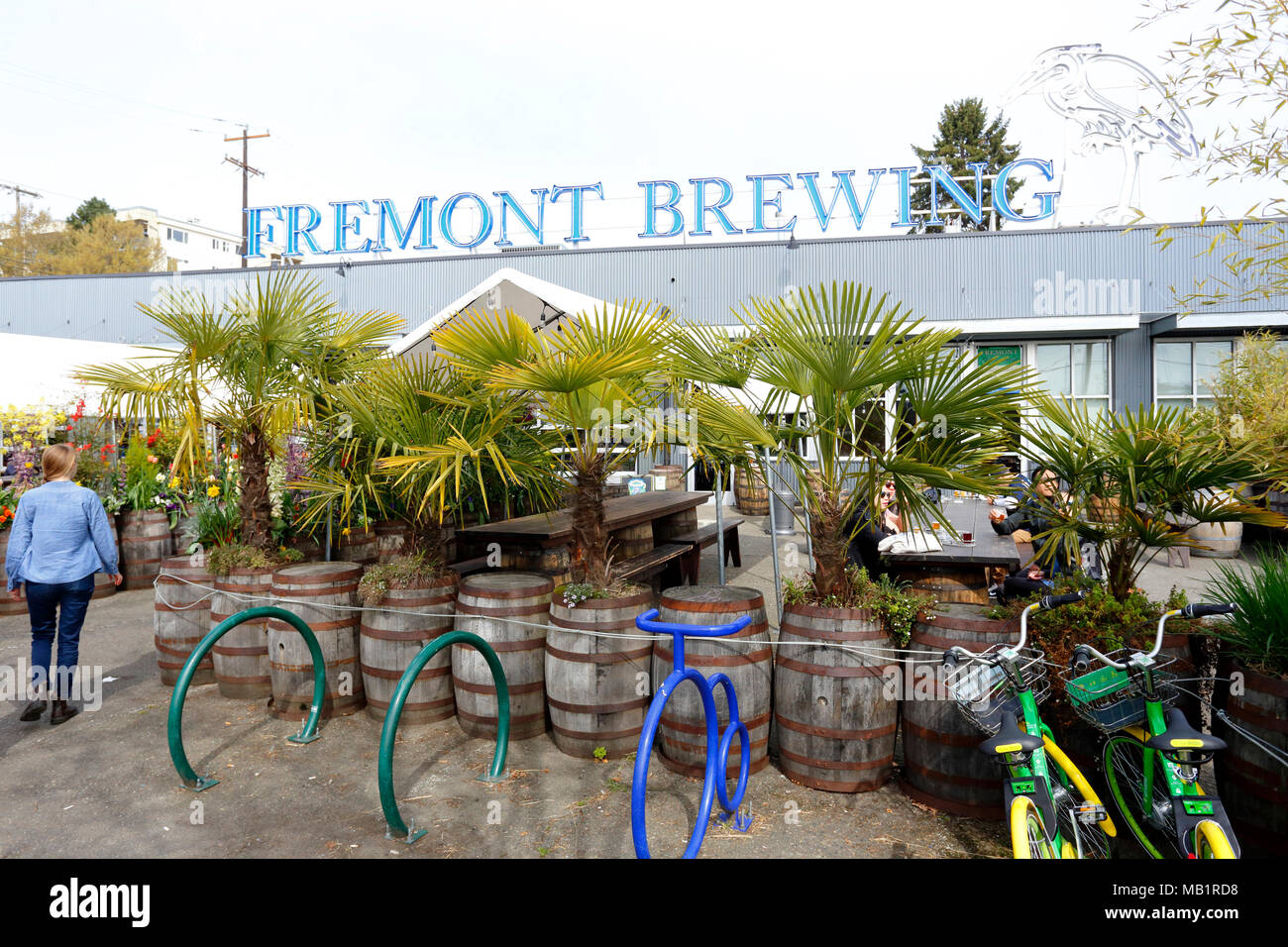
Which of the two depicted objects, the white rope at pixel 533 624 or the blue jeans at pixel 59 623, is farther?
the blue jeans at pixel 59 623

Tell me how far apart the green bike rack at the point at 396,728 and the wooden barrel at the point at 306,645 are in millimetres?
1012

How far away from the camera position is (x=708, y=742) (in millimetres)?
2830

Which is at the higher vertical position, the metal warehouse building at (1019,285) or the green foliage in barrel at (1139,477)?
the metal warehouse building at (1019,285)

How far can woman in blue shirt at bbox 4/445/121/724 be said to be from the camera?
14.5 feet

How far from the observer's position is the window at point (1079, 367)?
15117 millimetres

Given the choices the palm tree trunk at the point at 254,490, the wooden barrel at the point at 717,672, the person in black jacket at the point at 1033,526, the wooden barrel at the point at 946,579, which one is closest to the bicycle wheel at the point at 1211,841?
the person in black jacket at the point at 1033,526

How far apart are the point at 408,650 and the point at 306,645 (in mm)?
644

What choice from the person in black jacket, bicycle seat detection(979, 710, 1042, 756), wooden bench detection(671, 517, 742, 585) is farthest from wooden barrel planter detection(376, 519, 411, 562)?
bicycle seat detection(979, 710, 1042, 756)

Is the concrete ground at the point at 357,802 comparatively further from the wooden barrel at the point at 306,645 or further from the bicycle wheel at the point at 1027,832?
the bicycle wheel at the point at 1027,832

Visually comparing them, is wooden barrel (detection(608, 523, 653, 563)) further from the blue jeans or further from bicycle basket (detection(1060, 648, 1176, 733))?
bicycle basket (detection(1060, 648, 1176, 733))

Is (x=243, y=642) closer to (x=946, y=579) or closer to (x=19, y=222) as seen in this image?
(x=946, y=579)

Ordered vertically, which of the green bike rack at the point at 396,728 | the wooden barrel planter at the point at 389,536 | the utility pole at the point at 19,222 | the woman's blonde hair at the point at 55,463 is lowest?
the green bike rack at the point at 396,728

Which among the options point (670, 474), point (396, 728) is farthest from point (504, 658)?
point (670, 474)

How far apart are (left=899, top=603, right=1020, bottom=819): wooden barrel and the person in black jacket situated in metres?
0.48
